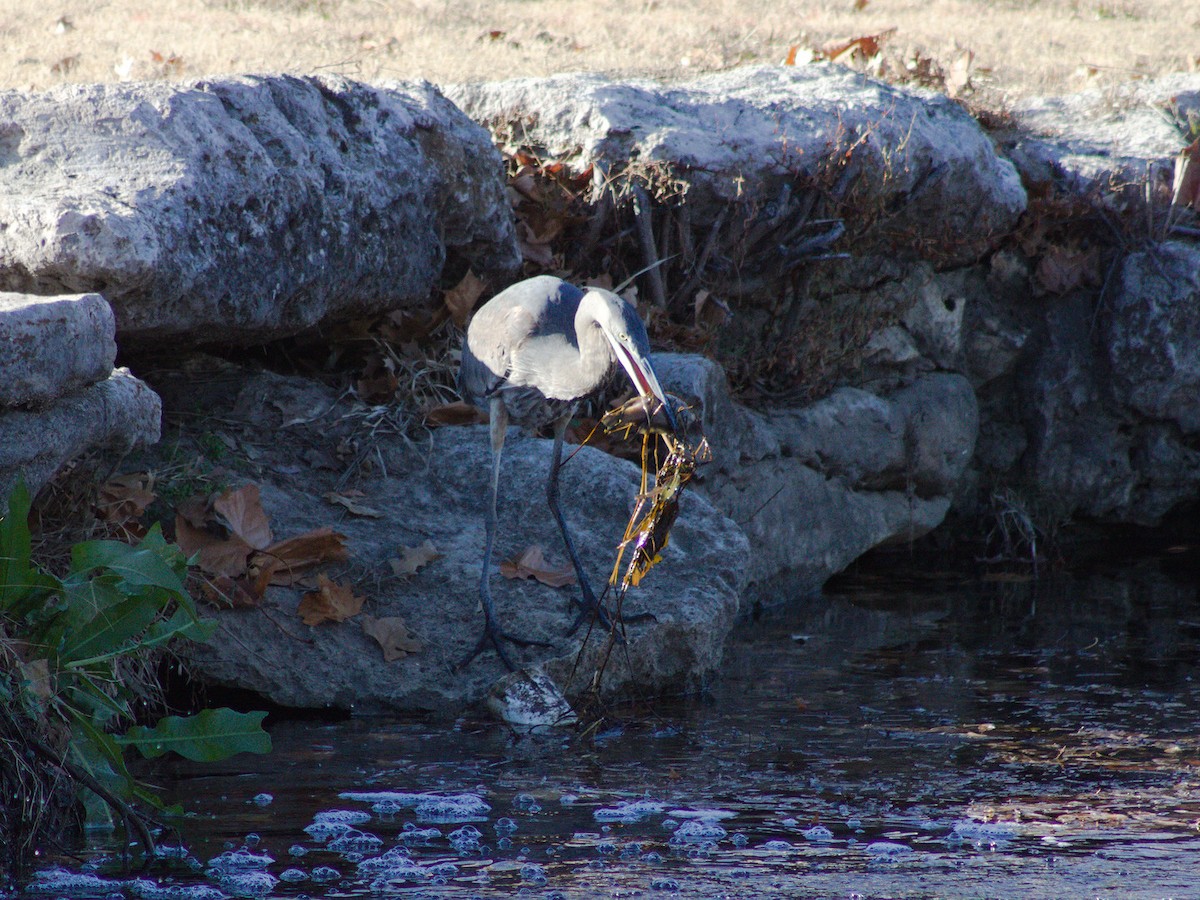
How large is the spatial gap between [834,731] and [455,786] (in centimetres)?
139

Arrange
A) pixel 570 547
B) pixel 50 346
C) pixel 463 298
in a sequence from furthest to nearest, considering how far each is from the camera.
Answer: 1. pixel 463 298
2. pixel 570 547
3. pixel 50 346

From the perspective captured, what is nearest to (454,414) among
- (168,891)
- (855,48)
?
(168,891)

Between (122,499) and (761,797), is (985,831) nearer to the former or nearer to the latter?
(761,797)

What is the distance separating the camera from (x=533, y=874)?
9.45 feet

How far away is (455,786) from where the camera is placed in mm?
3500

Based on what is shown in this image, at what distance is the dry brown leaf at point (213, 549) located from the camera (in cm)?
412

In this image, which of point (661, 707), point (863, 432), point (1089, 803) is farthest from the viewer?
point (863, 432)

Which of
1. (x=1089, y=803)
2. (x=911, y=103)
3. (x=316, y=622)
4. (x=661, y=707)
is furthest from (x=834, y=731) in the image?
(x=911, y=103)

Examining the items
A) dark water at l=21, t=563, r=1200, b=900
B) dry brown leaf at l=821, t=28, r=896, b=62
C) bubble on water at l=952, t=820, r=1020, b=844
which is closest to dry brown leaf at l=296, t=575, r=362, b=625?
dark water at l=21, t=563, r=1200, b=900

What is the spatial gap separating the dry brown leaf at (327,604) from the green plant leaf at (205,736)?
934 mm

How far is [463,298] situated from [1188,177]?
4.58 meters

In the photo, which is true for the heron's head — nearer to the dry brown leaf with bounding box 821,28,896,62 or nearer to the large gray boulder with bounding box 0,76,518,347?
the large gray boulder with bounding box 0,76,518,347

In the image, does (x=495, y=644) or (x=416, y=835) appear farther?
(x=495, y=644)

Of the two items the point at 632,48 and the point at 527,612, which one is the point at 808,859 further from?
the point at 632,48
